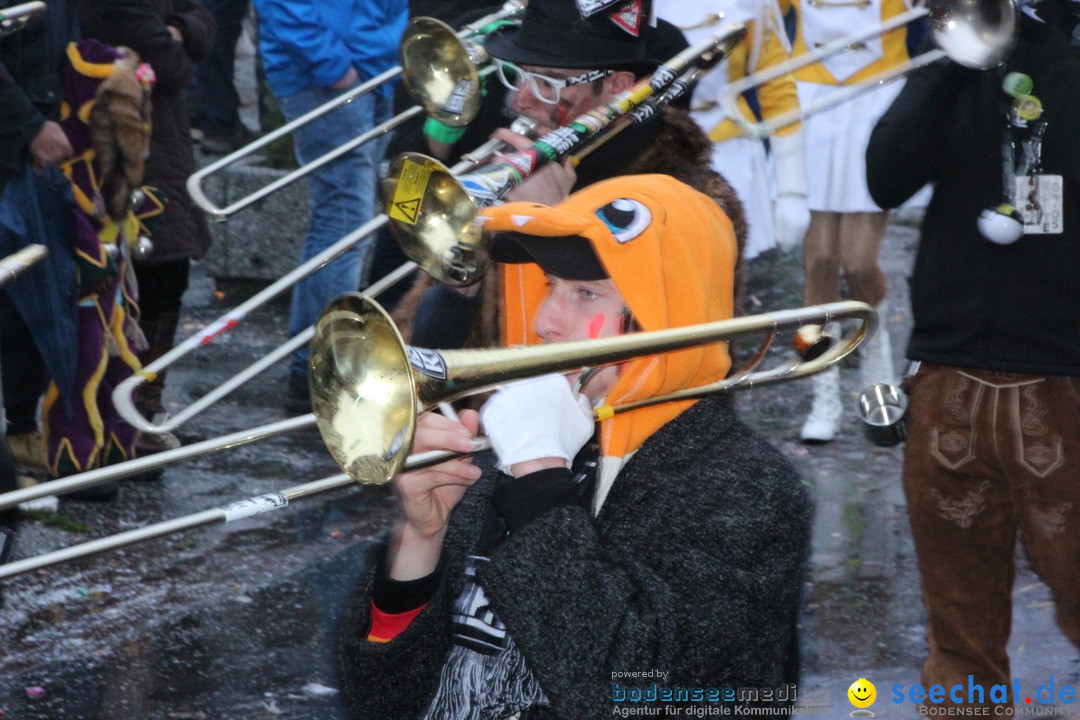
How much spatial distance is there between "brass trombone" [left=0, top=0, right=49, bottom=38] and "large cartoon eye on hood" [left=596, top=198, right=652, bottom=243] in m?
2.09

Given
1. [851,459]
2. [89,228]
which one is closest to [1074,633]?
[851,459]

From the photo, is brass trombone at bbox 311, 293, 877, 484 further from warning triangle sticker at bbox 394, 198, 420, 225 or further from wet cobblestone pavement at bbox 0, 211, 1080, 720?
wet cobblestone pavement at bbox 0, 211, 1080, 720

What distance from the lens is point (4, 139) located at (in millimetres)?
4453

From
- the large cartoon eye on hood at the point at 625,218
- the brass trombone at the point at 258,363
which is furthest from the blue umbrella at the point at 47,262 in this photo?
the large cartoon eye on hood at the point at 625,218

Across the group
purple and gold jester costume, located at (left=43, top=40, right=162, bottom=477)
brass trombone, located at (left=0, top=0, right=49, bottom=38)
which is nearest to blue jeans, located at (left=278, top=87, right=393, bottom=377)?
purple and gold jester costume, located at (left=43, top=40, right=162, bottom=477)

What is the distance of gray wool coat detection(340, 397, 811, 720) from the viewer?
209cm

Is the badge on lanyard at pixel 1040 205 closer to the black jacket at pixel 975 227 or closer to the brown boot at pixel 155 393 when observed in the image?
the black jacket at pixel 975 227

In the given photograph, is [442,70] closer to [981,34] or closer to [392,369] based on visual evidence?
[981,34]

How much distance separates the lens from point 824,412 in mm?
5797

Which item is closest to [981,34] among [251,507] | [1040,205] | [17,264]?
[1040,205]

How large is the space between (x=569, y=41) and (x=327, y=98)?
9.02ft

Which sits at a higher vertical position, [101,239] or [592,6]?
[592,6]

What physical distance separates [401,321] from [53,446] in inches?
89.7

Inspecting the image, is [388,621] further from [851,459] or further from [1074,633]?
[851,459]
